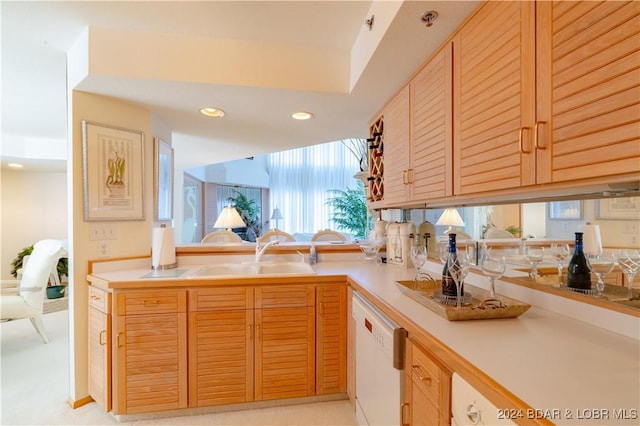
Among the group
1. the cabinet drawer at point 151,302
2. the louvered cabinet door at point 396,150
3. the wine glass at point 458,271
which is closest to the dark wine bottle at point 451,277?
the wine glass at point 458,271

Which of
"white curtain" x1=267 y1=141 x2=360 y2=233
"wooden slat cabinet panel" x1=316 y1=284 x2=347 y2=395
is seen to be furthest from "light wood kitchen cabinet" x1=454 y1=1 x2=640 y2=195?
"white curtain" x1=267 y1=141 x2=360 y2=233

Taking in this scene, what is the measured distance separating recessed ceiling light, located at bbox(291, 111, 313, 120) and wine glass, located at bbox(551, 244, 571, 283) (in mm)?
1812

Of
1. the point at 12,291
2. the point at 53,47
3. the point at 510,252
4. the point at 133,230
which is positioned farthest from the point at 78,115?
the point at 510,252

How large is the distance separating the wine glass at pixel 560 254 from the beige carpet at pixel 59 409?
4.69ft

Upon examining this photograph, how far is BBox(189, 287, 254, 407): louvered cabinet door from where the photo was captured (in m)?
1.78

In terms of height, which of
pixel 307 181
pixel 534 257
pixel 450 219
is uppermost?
pixel 307 181

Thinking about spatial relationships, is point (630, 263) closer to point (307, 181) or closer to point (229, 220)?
point (229, 220)

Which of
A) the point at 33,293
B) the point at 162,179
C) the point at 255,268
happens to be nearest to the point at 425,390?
the point at 255,268

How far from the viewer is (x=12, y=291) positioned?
2.71 metres

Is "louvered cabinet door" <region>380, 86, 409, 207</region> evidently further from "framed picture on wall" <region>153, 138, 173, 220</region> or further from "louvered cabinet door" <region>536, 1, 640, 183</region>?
"framed picture on wall" <region>153, 138, 173, 220</region>

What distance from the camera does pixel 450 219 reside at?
192 centimetres

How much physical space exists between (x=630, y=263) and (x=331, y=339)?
149 centimetres

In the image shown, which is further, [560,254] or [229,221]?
[229,221]

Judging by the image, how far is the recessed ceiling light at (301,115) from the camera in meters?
2.33
